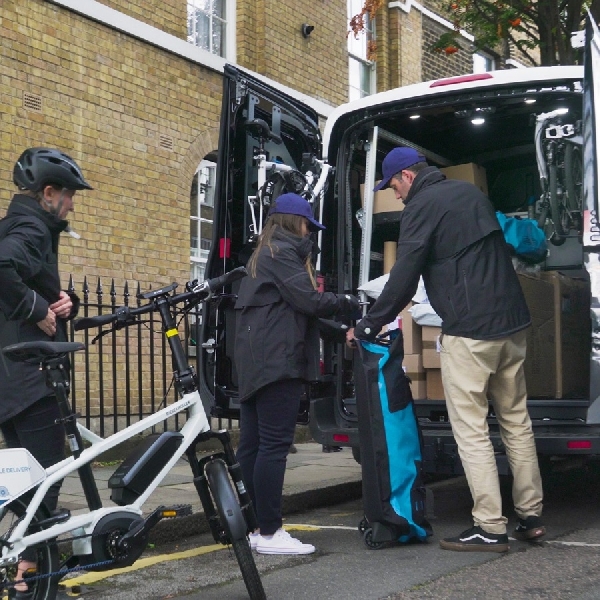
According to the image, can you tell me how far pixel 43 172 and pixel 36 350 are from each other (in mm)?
781

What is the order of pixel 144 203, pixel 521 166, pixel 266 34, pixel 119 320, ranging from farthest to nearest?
pixel 266 34 < pixel 144 203 < pixel 521 166 < pixel 119 320

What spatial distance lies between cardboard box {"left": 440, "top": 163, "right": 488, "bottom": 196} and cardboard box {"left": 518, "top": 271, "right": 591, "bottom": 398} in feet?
5.01

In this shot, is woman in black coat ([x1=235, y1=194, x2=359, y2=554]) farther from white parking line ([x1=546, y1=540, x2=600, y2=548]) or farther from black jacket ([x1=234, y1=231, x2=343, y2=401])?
white parking line ([x1=546, y1=540, x2=600, y2=548])

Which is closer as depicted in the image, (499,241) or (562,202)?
(499,241)

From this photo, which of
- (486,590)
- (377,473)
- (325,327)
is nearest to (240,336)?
(325,327)

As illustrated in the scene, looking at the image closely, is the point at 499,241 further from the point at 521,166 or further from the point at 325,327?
the point at 521,166

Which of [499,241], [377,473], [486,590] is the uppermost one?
[499,241]

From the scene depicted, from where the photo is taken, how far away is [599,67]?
532cm

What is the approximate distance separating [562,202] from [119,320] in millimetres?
3958

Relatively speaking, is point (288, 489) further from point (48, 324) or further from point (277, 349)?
point (48, 324)

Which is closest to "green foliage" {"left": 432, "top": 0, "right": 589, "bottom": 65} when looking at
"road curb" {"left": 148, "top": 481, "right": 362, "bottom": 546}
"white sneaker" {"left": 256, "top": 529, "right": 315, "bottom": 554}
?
"road curb" {"left": 148, "top": 481, "right": 362, "bottom": 546}

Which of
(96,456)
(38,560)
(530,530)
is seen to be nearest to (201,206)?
(530,530)

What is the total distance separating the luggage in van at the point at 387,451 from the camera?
5.41 meters

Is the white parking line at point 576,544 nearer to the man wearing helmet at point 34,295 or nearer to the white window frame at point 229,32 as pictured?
the man wearing helmet at point 34,295
